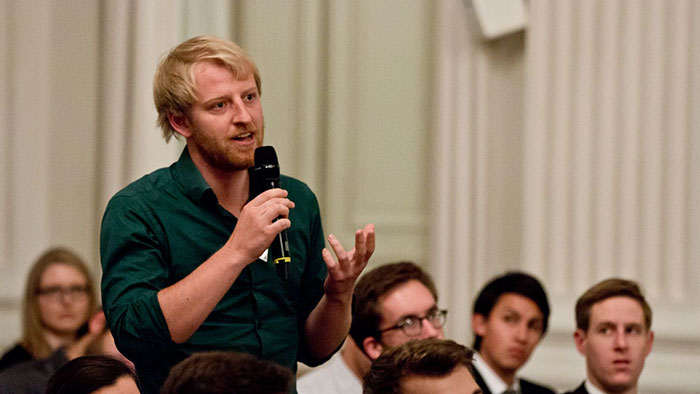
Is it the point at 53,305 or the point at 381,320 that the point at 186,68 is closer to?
the point at 381,320

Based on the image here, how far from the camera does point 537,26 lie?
182 inches

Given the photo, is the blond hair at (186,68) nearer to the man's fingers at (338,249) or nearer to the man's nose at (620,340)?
the man's fingers at (338,249)

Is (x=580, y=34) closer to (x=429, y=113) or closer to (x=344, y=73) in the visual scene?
(x=429, y=113)

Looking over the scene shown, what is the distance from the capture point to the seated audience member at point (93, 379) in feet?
7.03

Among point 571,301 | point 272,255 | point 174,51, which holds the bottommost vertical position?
point 571,301

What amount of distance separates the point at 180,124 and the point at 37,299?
8.23 ft

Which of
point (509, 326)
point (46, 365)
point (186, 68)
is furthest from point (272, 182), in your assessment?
point (509, 326)

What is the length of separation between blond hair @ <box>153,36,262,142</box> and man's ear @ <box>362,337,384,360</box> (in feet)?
3.58

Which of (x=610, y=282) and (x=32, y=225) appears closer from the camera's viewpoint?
(x=610, y=282)

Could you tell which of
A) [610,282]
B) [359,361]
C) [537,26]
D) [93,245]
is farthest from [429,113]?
[359,361]

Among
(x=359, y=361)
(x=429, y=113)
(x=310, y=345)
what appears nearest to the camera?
(x=310, y=345)

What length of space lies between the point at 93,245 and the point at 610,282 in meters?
2.58

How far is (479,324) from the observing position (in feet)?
12.3

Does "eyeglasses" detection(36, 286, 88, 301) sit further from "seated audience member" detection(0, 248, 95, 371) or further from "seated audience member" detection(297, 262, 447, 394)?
"seated audience member" detection(297, 262, 447, 394)
